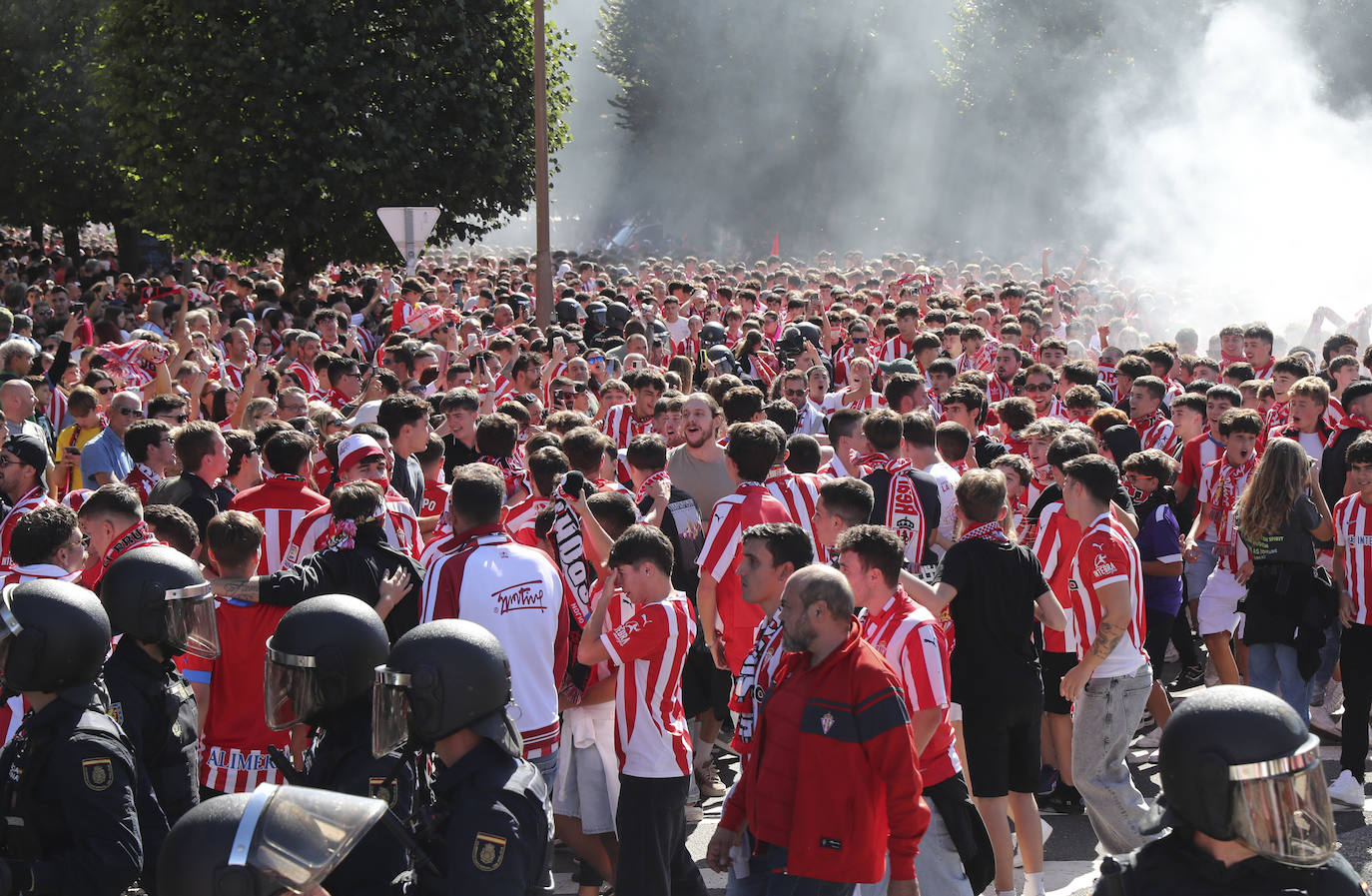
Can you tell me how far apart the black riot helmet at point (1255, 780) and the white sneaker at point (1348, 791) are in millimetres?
4594

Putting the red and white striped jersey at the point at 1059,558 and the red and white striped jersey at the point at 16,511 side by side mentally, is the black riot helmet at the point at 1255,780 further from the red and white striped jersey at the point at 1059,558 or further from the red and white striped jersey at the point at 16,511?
the red and white striped jersey at the point at 16,511

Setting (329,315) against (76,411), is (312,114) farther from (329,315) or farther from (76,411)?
(76,411)

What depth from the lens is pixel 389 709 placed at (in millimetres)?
3143

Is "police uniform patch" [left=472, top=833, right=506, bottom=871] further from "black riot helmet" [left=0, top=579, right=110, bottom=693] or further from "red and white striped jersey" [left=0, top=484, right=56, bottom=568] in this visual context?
"red and white striped jersey" [left=0, top=484, right=56, bottom=568]

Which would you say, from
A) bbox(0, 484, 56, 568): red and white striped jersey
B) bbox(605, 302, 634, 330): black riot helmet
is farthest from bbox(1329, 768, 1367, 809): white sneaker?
bbox(605, 302, 634, 330): black riot helmet

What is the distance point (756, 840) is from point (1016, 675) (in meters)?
1.77

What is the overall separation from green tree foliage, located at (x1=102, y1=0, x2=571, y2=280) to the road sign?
15.0 feet

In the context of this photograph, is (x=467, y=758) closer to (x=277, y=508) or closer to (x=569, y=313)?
(x=277, y=508)

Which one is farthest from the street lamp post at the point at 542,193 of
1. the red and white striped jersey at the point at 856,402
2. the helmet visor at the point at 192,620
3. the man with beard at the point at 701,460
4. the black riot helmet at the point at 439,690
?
the black riot helmet at the point at 439,690

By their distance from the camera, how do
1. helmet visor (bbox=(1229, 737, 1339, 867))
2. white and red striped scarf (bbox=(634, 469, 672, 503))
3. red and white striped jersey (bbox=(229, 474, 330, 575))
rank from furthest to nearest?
1. white and red striped scarf (bbox=(634, 469, 672, 503))
2. red and white striped jersey (bbox=(229, 474, 330, 575))
3. helmet visor (bbox=(1229, 737, 1339, 867))

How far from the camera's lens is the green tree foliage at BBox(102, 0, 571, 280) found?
17.3 meters

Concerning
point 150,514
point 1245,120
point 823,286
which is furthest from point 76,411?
point 1245,120

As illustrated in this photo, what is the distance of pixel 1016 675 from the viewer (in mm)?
5359

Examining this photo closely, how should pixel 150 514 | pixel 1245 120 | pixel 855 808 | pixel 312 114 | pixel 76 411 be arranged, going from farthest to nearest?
pixel 1245 120, pixel 312 114, pixel 76 411, pixel 150 514, pixel 855 808
